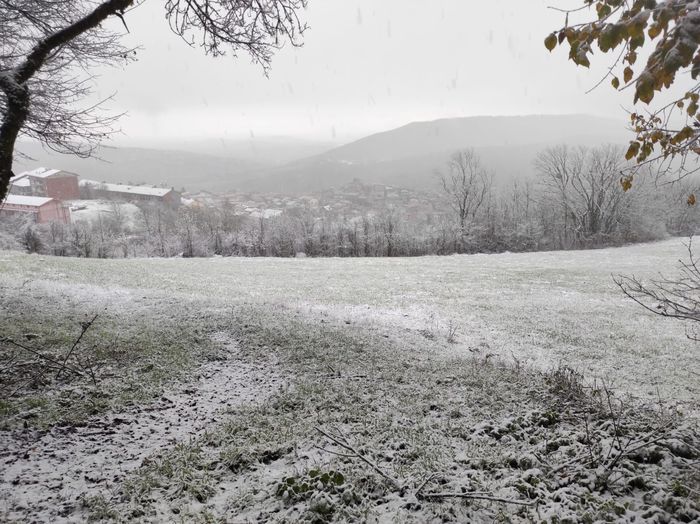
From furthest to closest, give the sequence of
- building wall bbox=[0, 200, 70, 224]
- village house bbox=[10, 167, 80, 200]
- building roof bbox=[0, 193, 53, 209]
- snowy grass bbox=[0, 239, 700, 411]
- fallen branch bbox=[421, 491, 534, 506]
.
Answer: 1. village house bbox=[10, 167, 80, 200]
2. building roof bbox=[0, 193, 53, 209]
3. building wall bbox=[0, 200, 70, 224]
4. snowy grass bbox=[0, 239, 700, 411]
5. fallen branch bbox=[421, 491, 534, 506]

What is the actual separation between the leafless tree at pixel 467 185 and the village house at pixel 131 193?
8039 centimetres

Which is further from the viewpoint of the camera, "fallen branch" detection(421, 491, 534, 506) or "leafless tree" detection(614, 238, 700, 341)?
"leafless tree" detection(614, 238, 700, 341)

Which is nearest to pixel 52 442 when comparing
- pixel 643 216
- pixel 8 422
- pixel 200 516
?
pixel 8 422

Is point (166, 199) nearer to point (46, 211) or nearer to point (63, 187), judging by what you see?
point (63, 187)

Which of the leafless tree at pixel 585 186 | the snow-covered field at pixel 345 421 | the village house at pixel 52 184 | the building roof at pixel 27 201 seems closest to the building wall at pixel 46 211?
the building roof at pixel 27 201

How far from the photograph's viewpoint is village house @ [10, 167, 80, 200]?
84.0 m

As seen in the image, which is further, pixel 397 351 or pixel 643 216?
pixel 643 216

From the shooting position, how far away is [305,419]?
5.29 m

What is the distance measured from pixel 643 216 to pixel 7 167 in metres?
56.2

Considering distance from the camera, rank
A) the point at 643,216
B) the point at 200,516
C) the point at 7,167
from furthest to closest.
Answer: the point at 643,216
the point at 7,167
the point at 200,516

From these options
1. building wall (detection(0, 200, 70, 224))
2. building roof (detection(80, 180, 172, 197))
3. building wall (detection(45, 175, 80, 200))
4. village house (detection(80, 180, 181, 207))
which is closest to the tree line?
building wall (detection(0, 200, 70, 224))

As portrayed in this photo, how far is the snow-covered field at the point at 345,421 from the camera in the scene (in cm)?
354

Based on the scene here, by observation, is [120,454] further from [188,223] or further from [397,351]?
[188,223]

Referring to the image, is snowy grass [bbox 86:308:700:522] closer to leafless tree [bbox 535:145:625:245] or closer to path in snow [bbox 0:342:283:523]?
path in snow [bbox 0:342:283:523]
